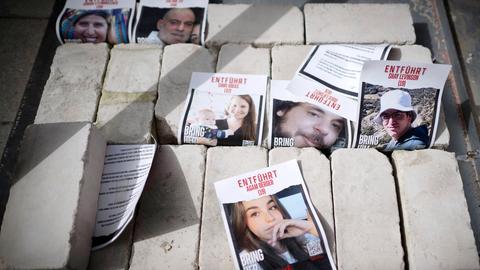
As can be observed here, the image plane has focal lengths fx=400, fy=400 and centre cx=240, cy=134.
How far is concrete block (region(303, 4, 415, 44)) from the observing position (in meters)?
1.96

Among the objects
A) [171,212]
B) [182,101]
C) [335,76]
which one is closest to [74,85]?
[182,101]

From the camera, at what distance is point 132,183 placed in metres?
1.58

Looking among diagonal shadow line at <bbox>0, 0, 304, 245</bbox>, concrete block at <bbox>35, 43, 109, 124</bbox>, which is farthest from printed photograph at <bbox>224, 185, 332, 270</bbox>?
concrete block at <bbox>35, 43, 109, 124</bbox>

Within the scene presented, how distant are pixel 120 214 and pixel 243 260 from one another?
0.49m

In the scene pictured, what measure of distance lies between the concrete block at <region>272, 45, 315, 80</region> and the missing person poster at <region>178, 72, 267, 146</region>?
81 mm

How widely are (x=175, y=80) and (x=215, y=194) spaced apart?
593 mm

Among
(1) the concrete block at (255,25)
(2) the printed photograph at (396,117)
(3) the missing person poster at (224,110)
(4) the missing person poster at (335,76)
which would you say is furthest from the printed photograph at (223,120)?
(2) the printed photograph at (396,117)

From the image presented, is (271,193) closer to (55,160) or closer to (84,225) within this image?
(84,225)

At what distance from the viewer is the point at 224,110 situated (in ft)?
5.77

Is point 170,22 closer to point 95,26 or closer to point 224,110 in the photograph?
point 95,26

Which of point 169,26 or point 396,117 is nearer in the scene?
point 396,117

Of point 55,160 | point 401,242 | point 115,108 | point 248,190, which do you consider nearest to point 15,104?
point 115,108

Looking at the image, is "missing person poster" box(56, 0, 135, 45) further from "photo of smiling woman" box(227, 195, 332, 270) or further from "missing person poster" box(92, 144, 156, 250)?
"photo of smiling woman" box(227, 195, 332, 270)

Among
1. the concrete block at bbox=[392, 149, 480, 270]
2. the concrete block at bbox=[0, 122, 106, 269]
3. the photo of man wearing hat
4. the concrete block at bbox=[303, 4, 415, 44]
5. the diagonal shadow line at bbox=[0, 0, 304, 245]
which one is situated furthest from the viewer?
the concrete block at bbox=[303, 4, 415, 44]
